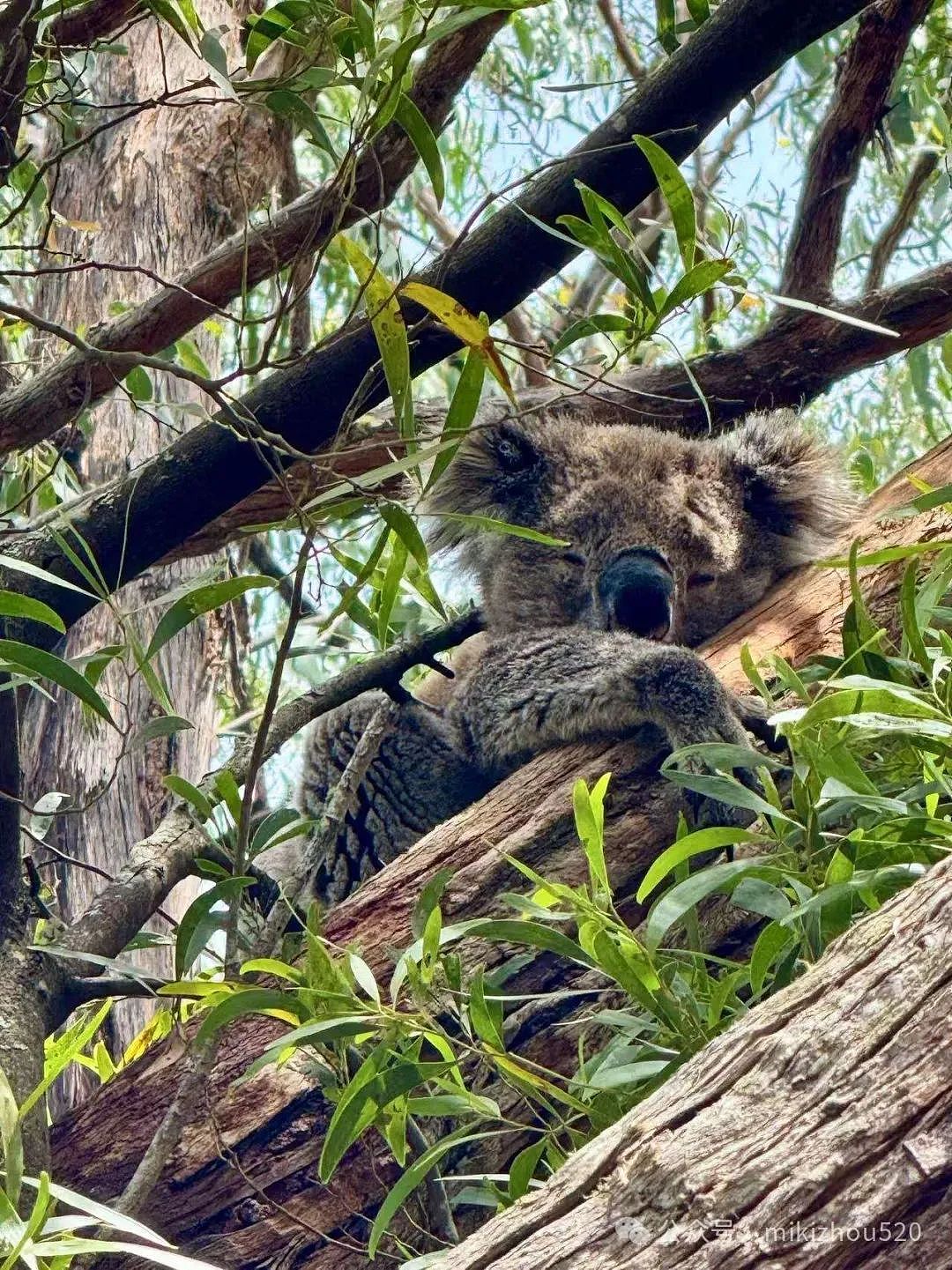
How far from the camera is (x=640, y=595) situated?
9.77 feet

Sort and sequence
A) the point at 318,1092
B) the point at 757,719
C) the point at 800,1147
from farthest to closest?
the point at 757,719
the point at 318,1092
the point at 800,1147

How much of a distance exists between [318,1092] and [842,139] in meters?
2.26

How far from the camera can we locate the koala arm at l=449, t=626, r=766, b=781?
2.38 meters

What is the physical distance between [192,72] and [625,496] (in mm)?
1880

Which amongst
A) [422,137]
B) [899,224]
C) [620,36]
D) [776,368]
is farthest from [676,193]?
[620,36]

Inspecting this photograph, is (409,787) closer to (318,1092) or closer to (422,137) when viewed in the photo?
(318,1092)

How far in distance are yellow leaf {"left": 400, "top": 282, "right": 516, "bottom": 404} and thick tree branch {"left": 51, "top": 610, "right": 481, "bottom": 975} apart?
59 centimetres

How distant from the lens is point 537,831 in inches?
87.4

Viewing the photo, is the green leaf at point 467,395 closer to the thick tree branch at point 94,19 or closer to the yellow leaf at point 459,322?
the yellow leaf at point 459,322

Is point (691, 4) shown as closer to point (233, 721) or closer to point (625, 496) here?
point (625, 496)

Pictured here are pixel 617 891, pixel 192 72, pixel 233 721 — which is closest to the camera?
pixel 617 891

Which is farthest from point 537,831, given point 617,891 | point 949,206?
point 949,206

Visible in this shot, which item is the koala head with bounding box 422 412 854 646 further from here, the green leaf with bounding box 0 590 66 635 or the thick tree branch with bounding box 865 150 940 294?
the green leaf with bounding box 0 590 66 635

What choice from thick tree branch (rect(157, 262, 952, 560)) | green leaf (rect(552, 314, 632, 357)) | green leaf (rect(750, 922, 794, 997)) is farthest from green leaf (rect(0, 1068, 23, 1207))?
thick tree branch (rect(157, 262, 952, 560))
